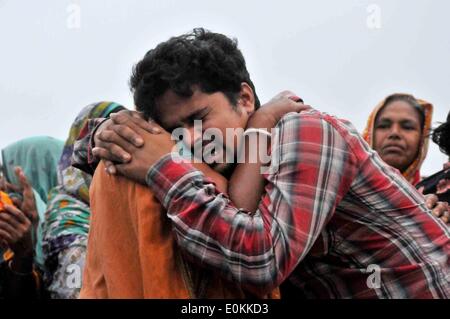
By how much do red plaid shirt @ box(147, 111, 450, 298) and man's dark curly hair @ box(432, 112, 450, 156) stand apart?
216 centimetres

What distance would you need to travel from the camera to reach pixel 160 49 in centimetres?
234

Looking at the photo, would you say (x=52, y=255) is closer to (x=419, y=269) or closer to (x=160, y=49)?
(x=160, y=49)

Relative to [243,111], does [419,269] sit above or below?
below

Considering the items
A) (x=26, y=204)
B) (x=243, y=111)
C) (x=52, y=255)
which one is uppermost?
(x=243, y=111)

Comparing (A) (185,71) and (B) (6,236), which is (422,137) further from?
(A) (185,71)

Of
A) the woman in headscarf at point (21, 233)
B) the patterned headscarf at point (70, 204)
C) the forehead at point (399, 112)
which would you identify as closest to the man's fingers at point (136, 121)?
the woman in headscarf at point (21, 233)

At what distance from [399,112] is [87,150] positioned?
10.1 feet

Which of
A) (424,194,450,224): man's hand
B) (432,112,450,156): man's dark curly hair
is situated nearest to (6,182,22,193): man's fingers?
(424,194,450,224): man's hand

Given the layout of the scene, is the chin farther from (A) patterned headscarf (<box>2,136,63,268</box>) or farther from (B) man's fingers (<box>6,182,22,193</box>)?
(A) patterned headscarf (<box>2,136,63,268</box>)

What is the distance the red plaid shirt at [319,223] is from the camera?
2.02 meters

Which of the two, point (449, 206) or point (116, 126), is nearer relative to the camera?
point (116, 126)

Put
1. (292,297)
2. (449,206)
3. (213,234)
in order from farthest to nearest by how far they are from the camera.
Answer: (449,206), (292,297), (213,234)

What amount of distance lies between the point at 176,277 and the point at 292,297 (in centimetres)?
41
